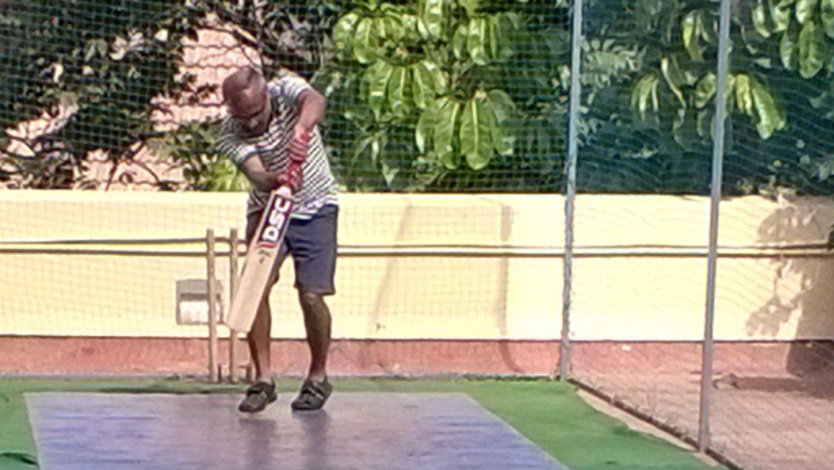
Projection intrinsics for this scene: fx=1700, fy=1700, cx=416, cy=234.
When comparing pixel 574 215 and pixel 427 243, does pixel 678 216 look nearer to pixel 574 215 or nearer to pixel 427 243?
pixel 574 215

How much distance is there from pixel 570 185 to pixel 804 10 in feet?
6.18

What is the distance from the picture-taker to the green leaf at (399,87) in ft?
33.4

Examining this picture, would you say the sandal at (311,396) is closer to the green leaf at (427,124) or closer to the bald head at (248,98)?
the bald head at (248,98)

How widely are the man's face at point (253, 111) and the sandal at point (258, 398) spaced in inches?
50.9

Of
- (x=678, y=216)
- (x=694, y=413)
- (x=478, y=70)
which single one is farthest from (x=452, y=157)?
(x=694, y=413)

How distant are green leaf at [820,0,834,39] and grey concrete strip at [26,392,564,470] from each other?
8.58ft

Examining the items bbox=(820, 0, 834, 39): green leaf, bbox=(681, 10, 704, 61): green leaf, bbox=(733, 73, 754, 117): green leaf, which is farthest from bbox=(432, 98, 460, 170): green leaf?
bbox=(820, 0, 834, 39): green leaf

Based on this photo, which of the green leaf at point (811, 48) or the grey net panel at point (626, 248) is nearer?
the green leaf at point (811, 48)

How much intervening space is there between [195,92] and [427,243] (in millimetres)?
1827

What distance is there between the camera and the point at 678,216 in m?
10.2

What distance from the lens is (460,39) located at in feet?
33.5

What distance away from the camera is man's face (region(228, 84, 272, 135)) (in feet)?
27.0

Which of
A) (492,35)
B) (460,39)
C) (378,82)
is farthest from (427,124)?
(492,35)

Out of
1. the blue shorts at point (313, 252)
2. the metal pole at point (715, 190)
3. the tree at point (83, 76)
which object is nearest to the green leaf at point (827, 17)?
the metal pole at point (715, 190)
